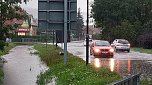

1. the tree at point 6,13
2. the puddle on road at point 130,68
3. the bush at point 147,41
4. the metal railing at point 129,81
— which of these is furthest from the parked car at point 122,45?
the metal railing at point 129,81

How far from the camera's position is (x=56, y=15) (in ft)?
69.5

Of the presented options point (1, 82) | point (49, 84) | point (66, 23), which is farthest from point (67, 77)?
point (66, 23)

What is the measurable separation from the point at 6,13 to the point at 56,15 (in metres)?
2.73

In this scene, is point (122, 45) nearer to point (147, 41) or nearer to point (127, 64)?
point (147, 41)

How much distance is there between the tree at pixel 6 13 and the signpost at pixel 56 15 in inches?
55.6

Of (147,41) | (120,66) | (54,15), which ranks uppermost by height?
(54,15)

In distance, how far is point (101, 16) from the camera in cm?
8531

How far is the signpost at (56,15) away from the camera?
2083 cm

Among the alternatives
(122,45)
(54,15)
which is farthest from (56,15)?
(122,45)

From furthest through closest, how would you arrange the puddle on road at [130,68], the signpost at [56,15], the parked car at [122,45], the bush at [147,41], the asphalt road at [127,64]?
the bush at [147,41], the parked car at [122,45], the signpost at [56,15], the asphalt road at [127,64], the puddle on road at [130,68]

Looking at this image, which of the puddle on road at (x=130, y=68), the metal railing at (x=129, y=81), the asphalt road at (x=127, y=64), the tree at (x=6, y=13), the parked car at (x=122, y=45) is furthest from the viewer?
the parked car at (x=122, y=45)

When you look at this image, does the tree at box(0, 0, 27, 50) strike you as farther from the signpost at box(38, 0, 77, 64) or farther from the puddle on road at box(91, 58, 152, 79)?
the puddle on road at box(91, 58, 152, 79)

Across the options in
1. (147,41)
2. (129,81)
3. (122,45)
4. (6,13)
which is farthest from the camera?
(147,41)

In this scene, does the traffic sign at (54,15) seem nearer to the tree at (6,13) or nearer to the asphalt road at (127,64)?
the tree at (6,13)
